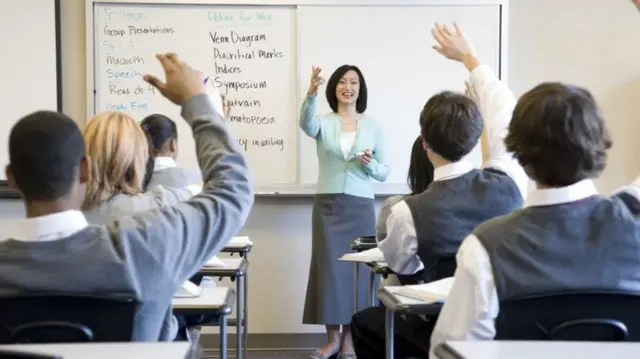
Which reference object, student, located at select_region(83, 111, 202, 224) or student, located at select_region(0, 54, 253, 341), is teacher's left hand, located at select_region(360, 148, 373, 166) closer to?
student, located at select_region(83, 111, 202, 224)

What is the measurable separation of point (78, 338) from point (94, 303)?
0.28ft

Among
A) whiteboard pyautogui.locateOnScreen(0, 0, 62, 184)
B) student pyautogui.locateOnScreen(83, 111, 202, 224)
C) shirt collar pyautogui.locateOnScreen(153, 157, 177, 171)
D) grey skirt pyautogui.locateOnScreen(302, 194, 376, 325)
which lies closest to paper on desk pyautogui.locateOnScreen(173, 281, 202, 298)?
student pyautogui.locateOnScreen(83, 111, 202, 224)

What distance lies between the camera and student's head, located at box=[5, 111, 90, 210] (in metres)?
1.46

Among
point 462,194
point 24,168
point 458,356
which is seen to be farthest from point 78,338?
point 462,194

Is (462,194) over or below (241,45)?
below

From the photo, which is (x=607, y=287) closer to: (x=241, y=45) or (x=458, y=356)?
(x=458, y=356)

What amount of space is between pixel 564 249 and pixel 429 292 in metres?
0.44

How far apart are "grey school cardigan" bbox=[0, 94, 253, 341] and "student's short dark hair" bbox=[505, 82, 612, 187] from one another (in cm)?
64

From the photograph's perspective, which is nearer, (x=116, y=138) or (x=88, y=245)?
(x=88, y=245)

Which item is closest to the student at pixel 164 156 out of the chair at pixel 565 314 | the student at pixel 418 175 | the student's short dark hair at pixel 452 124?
the student at pixel 418 175

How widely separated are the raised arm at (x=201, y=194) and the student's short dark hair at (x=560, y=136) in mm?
647

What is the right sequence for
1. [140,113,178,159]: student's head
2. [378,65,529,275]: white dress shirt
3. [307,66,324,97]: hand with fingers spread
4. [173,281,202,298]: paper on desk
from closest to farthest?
1. [173,281,202,298]: paper on desk
2. [378,65,529,275]: white dress shirt
3. [140,113,178,159]: student's head
4. [307,66,324,97]: hand with fingers spread

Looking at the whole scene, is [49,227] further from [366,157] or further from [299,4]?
[299,4]

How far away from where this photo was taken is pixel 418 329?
2350mm
